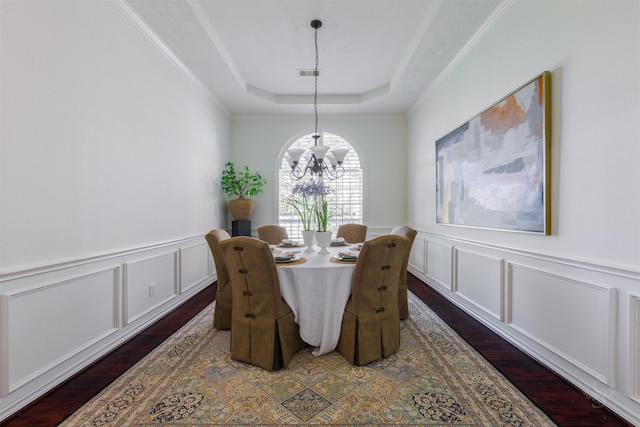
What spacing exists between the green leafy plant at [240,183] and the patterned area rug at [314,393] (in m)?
2.94

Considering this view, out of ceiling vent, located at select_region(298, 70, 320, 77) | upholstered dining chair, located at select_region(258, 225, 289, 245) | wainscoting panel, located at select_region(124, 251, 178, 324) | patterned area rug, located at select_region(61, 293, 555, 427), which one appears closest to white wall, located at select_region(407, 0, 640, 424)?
patterned area rug, located at select_region(61, 293, 555, 427)

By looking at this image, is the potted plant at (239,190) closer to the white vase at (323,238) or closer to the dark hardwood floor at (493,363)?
the dark hardwood floor at (493,363)

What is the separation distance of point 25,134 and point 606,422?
3.60m

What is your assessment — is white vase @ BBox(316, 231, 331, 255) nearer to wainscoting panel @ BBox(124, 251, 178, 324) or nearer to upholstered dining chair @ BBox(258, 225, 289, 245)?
upholstered dining chair @ BBox(258, 225, 289, 245)

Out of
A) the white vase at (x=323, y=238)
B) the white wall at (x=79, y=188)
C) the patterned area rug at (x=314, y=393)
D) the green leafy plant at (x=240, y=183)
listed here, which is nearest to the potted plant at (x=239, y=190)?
the green leafy plant at (x=240, y=183)

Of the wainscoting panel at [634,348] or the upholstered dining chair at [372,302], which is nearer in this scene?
the wainscoting panel at [634,348]

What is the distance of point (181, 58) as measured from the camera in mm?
3371

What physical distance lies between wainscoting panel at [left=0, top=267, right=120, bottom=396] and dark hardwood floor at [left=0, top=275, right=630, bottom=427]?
183 millimetres

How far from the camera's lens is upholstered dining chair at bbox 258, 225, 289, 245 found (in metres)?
3.84

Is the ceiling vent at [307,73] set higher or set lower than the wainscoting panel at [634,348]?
higher

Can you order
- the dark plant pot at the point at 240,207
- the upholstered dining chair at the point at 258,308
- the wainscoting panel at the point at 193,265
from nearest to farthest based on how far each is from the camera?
the upholstered dining chair at the point at 258,308
the wainscoting panel at the point at 193,265
the dark plant pot at the point at 240,207

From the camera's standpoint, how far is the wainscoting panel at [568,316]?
165cm

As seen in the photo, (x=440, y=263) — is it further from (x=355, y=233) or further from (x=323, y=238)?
(x=323, y=238)

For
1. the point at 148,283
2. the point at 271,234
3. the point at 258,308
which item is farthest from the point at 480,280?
the point at 148,283
